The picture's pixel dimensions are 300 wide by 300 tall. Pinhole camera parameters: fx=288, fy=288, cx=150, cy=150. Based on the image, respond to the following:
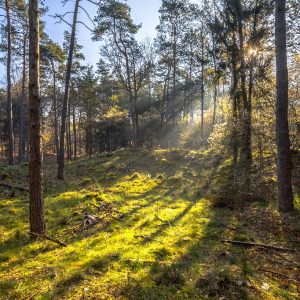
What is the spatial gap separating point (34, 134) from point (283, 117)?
7229 millimetres

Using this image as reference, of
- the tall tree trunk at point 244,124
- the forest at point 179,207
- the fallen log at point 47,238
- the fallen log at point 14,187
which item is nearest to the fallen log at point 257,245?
the forest at point 179,207

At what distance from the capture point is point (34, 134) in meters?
6.96

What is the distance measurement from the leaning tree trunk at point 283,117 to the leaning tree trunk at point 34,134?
23.0 feet

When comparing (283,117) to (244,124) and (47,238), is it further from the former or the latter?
(47,238)

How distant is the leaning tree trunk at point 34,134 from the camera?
272 inches

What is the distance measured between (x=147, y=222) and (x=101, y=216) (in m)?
1.51

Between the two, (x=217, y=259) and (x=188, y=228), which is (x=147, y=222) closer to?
(x=188, y=228)

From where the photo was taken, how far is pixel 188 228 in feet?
26.5

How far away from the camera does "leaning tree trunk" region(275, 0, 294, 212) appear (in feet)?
29.1

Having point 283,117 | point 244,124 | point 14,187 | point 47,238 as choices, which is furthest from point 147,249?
point 244,124

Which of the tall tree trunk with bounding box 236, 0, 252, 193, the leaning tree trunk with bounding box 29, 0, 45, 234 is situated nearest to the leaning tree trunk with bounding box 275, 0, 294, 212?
the tall tree trunk with bounding box 236, 0, 252, 193

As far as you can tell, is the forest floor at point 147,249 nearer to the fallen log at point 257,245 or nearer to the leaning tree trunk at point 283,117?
the fallen log at point 257,245

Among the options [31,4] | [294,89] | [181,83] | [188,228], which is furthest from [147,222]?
[181,83]

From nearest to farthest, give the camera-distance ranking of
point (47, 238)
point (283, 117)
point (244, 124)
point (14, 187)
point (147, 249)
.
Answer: point (147, 249) < point (47, 238) < point (283, 117) < point (14, 187) < point (244, 124)
